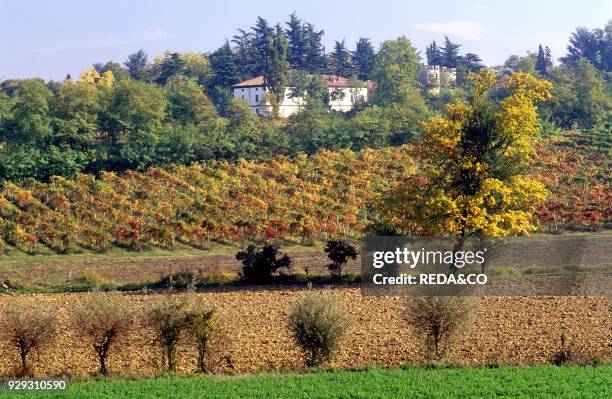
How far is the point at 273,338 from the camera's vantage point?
20.7m

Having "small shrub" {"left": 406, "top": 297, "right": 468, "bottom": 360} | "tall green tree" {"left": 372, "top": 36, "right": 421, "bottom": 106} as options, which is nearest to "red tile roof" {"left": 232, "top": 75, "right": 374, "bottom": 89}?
"tall green tree" {"left": 372, "top": 36, "right": 421, "bottom": 106}

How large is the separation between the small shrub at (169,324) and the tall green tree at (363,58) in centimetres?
9653

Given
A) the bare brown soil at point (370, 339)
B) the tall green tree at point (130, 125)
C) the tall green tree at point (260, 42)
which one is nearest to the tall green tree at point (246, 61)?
the tall green tree at point (260, 42)

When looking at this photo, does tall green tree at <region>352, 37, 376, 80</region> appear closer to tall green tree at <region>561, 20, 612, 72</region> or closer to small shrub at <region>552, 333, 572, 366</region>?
tall green tree at <region>561, 20, 612, 72</region>

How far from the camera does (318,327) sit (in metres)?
17.6

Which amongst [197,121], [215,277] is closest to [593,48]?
[197,121]

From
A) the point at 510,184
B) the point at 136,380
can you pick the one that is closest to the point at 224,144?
the point at 510,184

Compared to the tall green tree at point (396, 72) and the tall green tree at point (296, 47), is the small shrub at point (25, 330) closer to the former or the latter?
the tall green tree at point (396, 72)

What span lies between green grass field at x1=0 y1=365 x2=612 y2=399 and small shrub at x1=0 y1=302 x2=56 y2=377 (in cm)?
175

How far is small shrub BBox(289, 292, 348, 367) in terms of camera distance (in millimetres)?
17609

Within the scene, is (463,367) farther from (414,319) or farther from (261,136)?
(261,136)

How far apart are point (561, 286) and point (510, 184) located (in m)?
4.17

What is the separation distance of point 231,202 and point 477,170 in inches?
693

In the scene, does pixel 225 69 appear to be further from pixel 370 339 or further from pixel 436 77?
pixel 370 339
